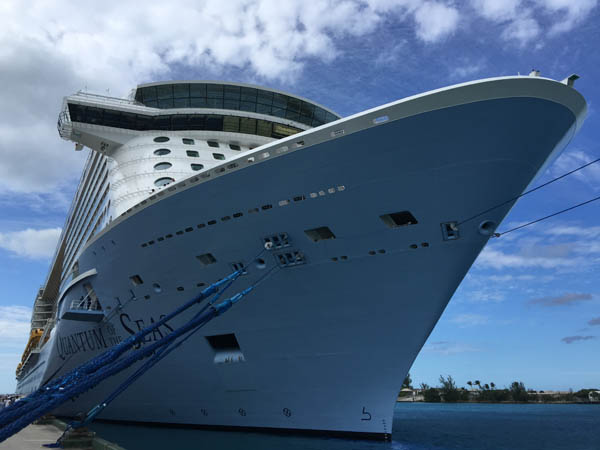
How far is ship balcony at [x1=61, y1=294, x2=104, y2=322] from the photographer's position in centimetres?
1406

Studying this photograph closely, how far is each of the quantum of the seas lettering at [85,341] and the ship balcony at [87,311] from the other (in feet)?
1.98

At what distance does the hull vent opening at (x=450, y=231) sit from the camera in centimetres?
888

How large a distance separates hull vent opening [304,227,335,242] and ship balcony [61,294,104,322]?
8.09 metres

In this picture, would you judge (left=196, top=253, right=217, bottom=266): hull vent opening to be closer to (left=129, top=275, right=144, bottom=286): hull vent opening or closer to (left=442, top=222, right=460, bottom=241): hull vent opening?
(left=129, top=275, right=144, bottom=286): hull vent opening

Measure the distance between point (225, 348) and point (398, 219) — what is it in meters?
5.47

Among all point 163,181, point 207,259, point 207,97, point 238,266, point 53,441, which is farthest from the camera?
point 207,97

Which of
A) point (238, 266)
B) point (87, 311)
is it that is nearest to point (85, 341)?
point (87, 311)

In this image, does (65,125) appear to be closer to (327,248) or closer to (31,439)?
(31,439)

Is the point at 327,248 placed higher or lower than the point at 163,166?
lower

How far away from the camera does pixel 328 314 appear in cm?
1007

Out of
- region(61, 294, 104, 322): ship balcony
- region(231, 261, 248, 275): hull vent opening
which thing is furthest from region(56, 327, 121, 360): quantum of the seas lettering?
region(231, 261, 248, 275): hull vent opening

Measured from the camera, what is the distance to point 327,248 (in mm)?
9562

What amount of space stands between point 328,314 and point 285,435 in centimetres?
326

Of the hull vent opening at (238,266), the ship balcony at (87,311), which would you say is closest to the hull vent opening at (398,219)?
the hull vent opening at (238,266)
